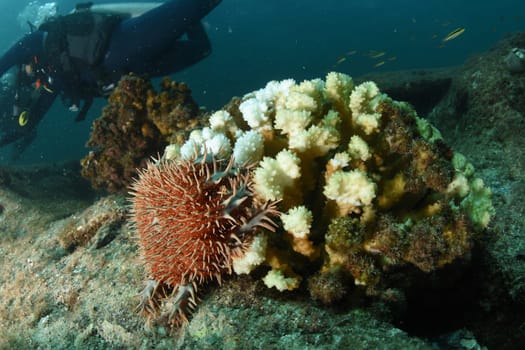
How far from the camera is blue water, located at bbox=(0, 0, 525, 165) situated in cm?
5716

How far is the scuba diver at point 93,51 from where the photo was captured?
799 cm

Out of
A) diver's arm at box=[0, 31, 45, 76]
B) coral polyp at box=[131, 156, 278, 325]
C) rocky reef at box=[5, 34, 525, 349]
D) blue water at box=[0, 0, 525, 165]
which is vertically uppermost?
diver's arm at box=[0, 31, 45, 76]

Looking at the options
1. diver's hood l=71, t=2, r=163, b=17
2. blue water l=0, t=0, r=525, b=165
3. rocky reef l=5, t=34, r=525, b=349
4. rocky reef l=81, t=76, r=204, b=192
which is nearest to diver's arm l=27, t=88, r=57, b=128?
diver's hood l=71, t=2, r=163, b=17

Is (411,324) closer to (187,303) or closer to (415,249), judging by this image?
(415,249)

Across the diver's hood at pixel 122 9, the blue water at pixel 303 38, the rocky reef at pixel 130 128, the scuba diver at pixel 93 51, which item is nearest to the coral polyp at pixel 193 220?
the rocky reef at pixel 130 128

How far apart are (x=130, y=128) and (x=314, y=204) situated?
14.3 feet

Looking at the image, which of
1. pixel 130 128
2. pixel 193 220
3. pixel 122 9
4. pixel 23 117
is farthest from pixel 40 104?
pixel 193 220

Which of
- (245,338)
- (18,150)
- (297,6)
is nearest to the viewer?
(245,338)

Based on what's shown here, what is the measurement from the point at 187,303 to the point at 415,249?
172 cm

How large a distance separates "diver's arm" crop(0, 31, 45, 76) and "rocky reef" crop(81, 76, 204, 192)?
376cm

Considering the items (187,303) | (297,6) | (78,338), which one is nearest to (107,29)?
(78,338)

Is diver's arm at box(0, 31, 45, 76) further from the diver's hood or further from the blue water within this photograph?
the blue water

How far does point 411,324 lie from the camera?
2.84 metres

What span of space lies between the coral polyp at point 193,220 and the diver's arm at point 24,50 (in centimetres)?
793
